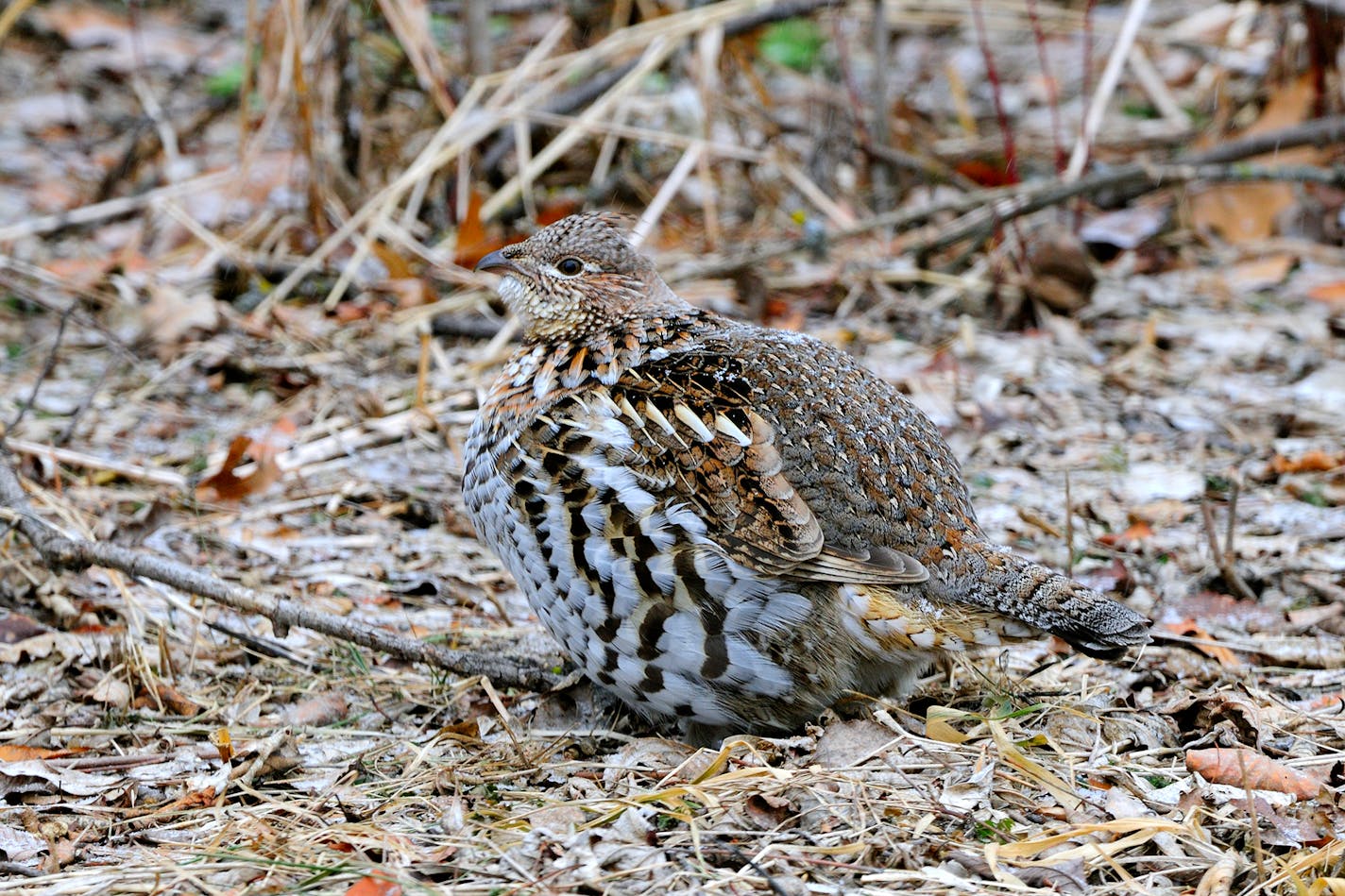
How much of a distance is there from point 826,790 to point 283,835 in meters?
1.24

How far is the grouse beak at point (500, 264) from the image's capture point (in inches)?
175

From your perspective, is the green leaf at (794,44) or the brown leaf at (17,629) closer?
the brown leaf at (17,629)

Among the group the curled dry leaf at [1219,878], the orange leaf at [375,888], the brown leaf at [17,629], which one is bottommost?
the curled dry leaf at [1219,878]

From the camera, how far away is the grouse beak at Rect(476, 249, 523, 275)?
4449 millimetres

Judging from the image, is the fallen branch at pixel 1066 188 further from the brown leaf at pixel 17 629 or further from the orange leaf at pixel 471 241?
the brown leaf at pixel 17 629

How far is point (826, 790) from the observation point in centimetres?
330

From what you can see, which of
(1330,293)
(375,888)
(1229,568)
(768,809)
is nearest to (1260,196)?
(1330,293)

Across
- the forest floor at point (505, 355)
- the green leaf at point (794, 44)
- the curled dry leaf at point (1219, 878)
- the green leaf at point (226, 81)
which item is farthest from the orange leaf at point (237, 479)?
the green leaf at point (794, 44)

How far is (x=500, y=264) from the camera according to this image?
449cm

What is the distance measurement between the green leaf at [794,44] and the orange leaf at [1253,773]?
8.33m

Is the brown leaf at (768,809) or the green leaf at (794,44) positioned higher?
the green leaf at (794,44)

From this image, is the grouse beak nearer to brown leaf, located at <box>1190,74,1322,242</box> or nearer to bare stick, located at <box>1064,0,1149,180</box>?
bare stick, located at <box>1064,0,1149,180</box>

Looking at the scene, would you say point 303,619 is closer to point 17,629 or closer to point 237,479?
point 17,629

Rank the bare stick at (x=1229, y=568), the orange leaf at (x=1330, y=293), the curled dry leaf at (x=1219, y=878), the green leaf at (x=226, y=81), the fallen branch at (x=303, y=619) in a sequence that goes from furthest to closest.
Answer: the green leaf at (x=226, y=81) → the orange leaf at (x=1330, y=293) → the bare stick at (x=1229, y=568) → the fallen branch at (x=303, y=619) → the curled dry leaf at (x=1219, y=878)
